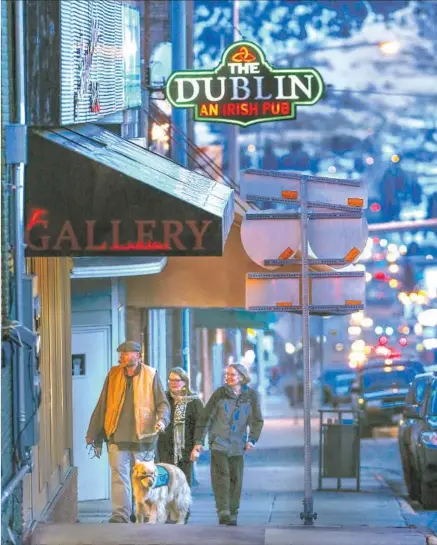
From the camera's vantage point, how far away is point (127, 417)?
11.9m

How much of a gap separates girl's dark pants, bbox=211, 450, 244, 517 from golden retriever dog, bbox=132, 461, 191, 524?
1.79ft

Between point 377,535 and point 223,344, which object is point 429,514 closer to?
point 377,535

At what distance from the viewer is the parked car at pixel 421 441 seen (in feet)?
52.7

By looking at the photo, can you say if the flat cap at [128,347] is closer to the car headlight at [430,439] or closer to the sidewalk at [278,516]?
the sidewalk at [278,516]

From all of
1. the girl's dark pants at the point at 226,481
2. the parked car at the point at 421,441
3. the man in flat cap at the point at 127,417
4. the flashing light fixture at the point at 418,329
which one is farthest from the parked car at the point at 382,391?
the flashing light fixture at the point at 418,329

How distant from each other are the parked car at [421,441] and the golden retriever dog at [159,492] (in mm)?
4735

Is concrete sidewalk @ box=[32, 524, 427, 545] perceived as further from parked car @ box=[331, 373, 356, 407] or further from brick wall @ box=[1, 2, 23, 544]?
parked car @ box=[331, 373, 356, 407]

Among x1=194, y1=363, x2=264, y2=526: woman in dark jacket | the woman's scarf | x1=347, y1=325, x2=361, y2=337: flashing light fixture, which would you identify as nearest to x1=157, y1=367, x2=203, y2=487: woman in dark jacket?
the woman's scarf

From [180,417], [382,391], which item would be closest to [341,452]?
[180,417]

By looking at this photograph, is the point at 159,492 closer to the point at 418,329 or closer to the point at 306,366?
the point at 306,366

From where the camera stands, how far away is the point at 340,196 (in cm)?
1170

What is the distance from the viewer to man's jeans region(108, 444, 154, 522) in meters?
12.0

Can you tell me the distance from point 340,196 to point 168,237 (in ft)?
10.2

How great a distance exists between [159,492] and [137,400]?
0.81 m
